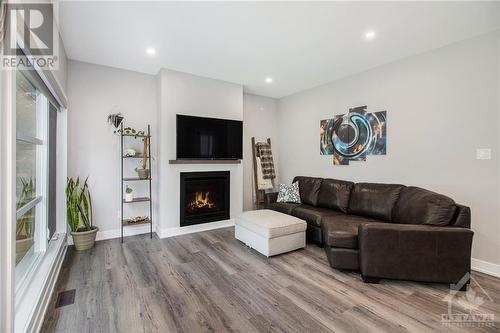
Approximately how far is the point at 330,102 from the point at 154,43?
315cm

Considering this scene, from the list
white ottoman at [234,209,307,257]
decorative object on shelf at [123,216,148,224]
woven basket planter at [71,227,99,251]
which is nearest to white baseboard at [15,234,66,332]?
woven basket planter at [71,227,99,251]

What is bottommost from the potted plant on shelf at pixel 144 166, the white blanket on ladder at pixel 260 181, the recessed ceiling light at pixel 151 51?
the white blanket on ladder at pixel 260 181

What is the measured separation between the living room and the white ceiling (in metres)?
0.02

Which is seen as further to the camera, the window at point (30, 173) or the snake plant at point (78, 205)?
the snake plant at point (78, 205)

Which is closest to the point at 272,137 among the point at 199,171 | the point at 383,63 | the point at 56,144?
the point at 199,171

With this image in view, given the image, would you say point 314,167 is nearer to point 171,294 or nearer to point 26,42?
point 171,294

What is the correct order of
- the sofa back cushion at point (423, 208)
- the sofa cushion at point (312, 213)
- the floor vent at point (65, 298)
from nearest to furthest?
the floor vent at point (65, 298) < the sofa back cushion at point (423, 208) < the sofa cushion at point (312, 213)

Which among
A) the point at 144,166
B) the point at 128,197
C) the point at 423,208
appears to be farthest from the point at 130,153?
the point at 423,208

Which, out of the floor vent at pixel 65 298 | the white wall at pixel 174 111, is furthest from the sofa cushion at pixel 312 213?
the floor vent at pixel 65 298

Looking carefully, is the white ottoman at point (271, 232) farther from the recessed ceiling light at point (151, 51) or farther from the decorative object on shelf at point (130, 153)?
the recessed ceiling light at point (151, 51)

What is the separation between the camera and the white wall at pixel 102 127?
11.7 ft

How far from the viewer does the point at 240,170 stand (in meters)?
4.75

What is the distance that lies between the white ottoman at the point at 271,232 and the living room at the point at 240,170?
3 cm

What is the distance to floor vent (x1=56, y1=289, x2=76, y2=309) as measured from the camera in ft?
6.97
